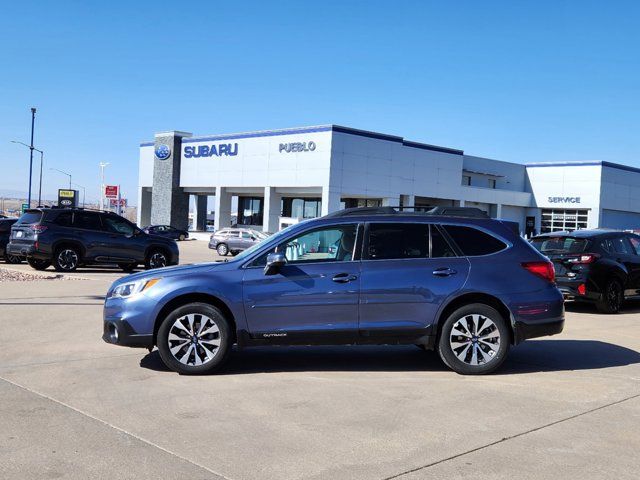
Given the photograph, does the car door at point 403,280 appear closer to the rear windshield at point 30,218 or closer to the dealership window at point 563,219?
the rear windshield at point 30,218

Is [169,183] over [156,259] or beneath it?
over

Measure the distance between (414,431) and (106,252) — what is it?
15.8m

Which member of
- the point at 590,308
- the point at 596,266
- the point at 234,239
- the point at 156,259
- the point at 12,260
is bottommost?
the point at 12,260

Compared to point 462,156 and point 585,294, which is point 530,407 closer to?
point 585,294

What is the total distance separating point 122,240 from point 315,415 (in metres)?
15.3

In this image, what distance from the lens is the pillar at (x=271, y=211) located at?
5031 cm

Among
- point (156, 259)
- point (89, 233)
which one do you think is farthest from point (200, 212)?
point (89, 233)

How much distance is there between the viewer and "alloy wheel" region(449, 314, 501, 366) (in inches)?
283

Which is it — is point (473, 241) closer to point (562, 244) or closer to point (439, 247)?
point (439, 247)

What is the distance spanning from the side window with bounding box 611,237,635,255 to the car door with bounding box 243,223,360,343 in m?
8.51

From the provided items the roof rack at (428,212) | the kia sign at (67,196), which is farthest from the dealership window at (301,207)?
the roof rack at (428,212)

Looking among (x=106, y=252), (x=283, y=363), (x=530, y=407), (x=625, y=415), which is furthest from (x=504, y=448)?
(x=106, y=252)

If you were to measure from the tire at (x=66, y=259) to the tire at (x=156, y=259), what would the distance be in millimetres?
1998

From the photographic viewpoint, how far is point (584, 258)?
42.1 feet
